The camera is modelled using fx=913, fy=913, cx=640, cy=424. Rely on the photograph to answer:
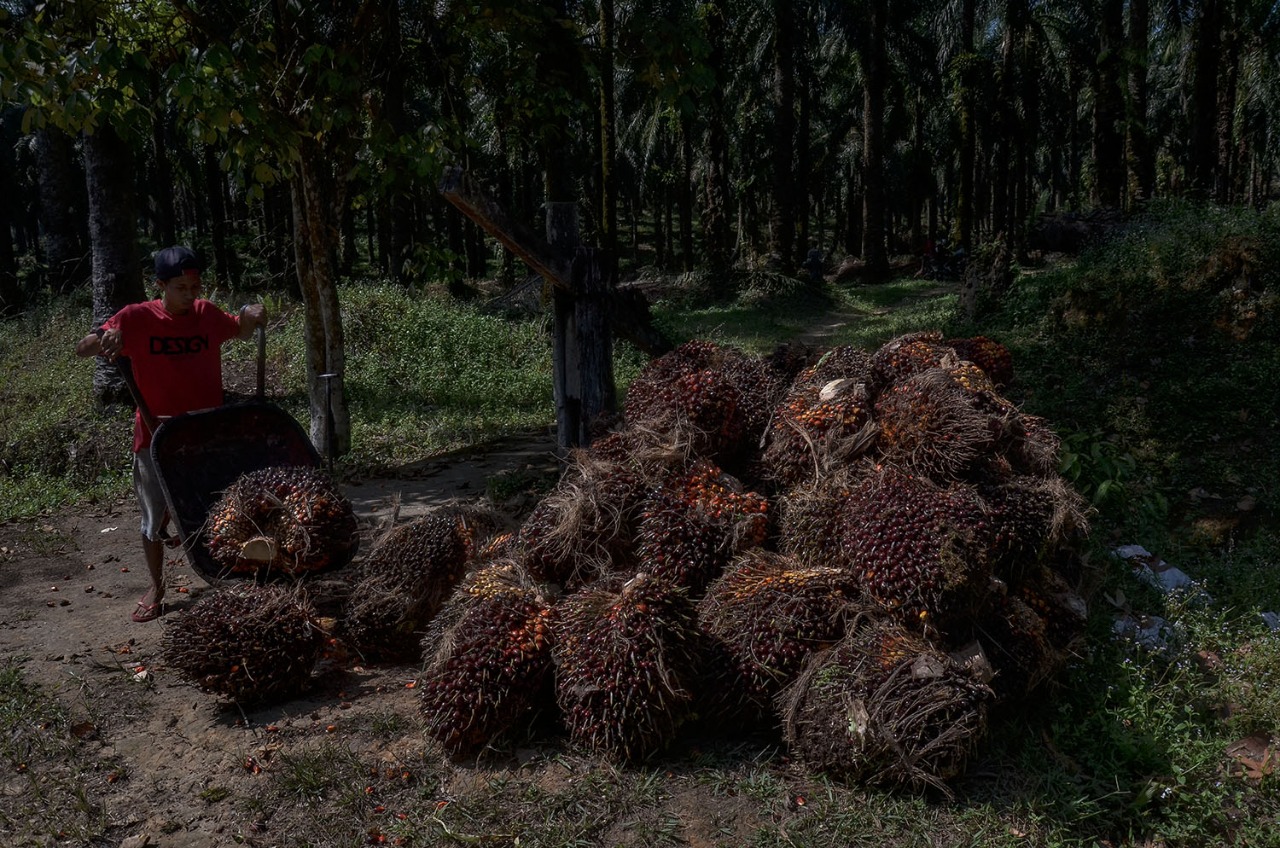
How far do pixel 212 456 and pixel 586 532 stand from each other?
231 cm

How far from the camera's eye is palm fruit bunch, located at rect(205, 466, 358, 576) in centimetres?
441

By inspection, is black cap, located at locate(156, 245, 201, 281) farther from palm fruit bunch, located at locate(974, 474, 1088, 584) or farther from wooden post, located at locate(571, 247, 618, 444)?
palm fruit bunch, located at locate(974, 474, 1088, 584)

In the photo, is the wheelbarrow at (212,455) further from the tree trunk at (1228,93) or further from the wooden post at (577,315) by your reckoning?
the tree trunk at (1228,93)

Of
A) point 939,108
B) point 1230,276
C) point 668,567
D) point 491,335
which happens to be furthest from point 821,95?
point 668,567

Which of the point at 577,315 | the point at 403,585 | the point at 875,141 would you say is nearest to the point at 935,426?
the point at 403,585

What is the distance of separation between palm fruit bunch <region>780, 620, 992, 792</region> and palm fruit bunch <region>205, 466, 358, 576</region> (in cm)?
240

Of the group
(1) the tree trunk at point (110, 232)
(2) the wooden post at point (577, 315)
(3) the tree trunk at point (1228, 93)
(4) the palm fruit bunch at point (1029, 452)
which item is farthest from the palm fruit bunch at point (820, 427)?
(3) the tree trunk at point (1228, 93)

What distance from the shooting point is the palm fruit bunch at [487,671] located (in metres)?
3.58

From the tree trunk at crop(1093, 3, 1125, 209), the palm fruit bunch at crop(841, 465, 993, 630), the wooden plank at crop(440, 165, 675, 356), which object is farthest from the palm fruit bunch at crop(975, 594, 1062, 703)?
the tree trunk at crop(1093, 3, 1125, 209)

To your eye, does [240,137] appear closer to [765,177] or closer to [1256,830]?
[1256,830]

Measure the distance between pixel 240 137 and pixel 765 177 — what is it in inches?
1296

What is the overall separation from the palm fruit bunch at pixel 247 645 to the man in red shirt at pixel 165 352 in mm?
1276

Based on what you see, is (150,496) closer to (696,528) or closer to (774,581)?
(696,528)

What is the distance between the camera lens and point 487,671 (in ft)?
11.9
